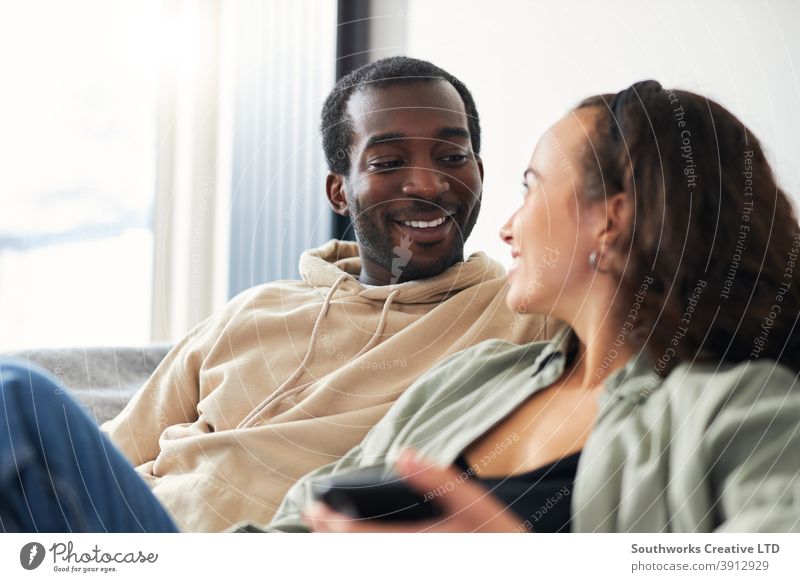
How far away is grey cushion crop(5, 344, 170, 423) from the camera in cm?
72

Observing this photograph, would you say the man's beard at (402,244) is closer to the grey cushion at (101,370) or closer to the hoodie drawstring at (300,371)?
the hoodie drawstring at (300,371)

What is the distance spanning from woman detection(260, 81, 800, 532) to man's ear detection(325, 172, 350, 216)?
0.14 metres

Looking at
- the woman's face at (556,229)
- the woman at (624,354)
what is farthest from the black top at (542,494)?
the woman's face at (556,229)

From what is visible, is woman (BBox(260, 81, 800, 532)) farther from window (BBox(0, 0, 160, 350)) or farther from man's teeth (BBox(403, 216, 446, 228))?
window (BBox(0, 0, 160, 350))

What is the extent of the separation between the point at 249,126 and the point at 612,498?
1.28ft

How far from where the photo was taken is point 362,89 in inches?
23.3

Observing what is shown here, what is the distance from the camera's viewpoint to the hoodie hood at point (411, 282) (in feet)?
1.91

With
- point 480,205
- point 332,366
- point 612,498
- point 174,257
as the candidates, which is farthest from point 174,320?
point 612,498

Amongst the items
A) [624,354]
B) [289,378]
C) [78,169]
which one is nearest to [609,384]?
[624,354]

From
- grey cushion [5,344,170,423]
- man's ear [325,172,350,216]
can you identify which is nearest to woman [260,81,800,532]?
man's ear [325,172,350,216]

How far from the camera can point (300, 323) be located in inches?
Answer: 24.4

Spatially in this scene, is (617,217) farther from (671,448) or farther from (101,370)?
(101,370)

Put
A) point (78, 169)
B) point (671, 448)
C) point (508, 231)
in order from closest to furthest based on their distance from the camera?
point (671, 448), point (508, 231), point (78, 169)

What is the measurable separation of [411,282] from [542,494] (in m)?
0.18
